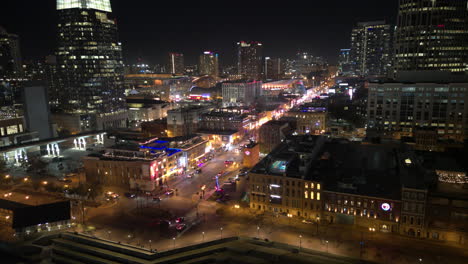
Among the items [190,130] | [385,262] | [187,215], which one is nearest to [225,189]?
[187,215]

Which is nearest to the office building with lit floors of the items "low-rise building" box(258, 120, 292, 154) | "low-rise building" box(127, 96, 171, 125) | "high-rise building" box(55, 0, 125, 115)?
"low-rise building" box(258, 120, 292, 154)

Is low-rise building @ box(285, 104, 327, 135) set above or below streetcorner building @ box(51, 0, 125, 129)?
below

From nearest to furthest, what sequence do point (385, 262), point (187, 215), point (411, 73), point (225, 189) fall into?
point (385, 262)
point (187, 215)
point (225, 189)
point (411, 73)

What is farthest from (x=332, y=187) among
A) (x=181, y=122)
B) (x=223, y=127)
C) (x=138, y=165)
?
(x=181, y=122)

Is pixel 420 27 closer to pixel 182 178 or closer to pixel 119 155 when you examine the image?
pixel 182 178

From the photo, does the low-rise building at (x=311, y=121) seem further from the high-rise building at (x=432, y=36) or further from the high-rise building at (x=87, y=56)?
the high-rise building at (x=87, y=56)

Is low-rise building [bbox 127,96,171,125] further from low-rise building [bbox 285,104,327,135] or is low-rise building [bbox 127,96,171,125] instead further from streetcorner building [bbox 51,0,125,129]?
low-rise building [bbox 285,104,327,135]
